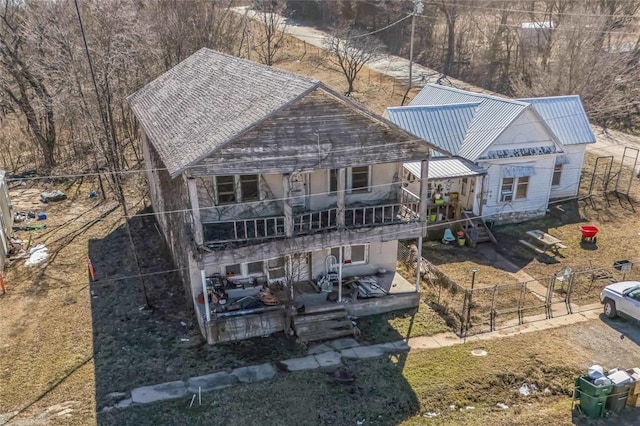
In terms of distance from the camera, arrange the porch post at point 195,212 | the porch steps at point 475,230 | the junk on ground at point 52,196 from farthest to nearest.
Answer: the junk on ground at point 52,196, the porch steps at point 475,230, the porch post at point 195,212

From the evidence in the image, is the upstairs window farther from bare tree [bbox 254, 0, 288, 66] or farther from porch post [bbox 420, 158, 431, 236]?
bare tree [bbox 254, 0, 288, 66]

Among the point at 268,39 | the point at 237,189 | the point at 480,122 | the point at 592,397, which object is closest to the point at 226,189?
the point at 237,189

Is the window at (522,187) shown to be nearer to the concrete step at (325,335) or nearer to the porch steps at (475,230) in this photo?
the porch steps at (475,230)

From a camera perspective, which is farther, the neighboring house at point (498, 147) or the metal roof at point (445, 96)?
the metal roof at point (445, 96)

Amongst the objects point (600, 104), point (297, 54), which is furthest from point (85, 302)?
point (297, 54)

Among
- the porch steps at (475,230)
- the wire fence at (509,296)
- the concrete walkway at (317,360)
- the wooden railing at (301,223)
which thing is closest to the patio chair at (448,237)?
the porch steps at (475,230)

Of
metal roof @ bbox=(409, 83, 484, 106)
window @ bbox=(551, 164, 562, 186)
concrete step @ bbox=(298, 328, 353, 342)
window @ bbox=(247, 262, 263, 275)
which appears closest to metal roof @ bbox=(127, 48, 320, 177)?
window @ bbox=(247, 262, 263, 275)
